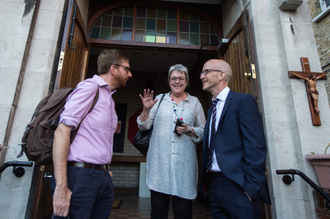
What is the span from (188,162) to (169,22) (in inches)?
Answer: 115

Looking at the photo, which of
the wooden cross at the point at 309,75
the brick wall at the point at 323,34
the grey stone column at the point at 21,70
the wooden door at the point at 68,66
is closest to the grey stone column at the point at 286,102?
the wooden cross at the point at 309,75

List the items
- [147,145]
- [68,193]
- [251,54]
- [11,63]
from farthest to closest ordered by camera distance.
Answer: [251,54] < [11,63] < [147,145] < [68,193]

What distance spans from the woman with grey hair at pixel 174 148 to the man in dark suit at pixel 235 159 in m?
0.26

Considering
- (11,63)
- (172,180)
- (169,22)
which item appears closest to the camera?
(172,180)

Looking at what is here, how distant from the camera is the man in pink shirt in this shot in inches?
41.2

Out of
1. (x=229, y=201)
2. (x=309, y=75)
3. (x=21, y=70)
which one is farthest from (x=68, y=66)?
(x=309, y=75)

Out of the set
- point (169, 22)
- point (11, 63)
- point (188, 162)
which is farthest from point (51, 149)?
point (169, 22)

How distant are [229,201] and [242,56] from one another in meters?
2.03

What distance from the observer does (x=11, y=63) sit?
2.29m

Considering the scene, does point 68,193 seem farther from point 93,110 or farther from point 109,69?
point 109,69

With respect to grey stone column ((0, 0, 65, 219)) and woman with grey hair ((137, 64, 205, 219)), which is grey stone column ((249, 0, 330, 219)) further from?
grey stone column ((0, 0, 65, 219))

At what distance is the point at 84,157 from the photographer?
116cm

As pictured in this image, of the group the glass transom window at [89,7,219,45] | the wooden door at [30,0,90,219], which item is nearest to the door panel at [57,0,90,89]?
the wooden door at [30,0,90,219]

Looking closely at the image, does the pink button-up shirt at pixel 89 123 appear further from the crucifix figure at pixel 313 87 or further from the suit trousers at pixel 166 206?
the crucifix figure at pixel 313 87
